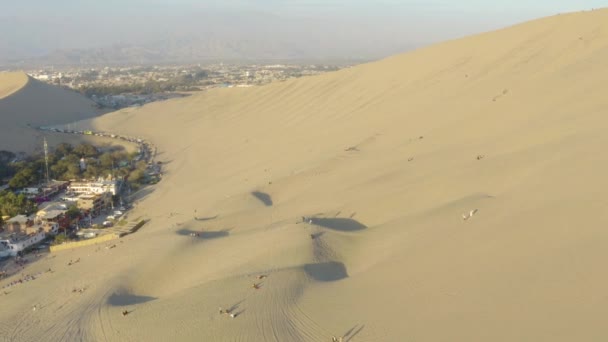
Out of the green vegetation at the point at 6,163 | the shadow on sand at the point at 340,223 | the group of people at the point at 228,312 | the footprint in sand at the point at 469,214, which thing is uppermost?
the footprint in sand at the point at 469,214

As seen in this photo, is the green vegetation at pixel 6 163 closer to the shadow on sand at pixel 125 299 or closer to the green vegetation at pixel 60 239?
the green vegetation at pixel 60 239

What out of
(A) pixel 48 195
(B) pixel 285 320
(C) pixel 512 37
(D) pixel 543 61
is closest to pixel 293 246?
(B) pixel 285 320

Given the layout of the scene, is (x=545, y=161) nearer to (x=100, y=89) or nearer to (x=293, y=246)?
(x=293, y=246)

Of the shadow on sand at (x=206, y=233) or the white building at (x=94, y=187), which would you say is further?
the white building at (x=94, y=187)

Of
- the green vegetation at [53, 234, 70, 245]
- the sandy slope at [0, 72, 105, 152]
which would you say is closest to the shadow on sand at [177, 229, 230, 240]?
the green vegetation at [53, 234, 70, 245]

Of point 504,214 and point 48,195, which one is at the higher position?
point 504,214

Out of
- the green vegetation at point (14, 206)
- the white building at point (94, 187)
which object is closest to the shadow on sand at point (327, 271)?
the green vegetation at point (14, 206)
